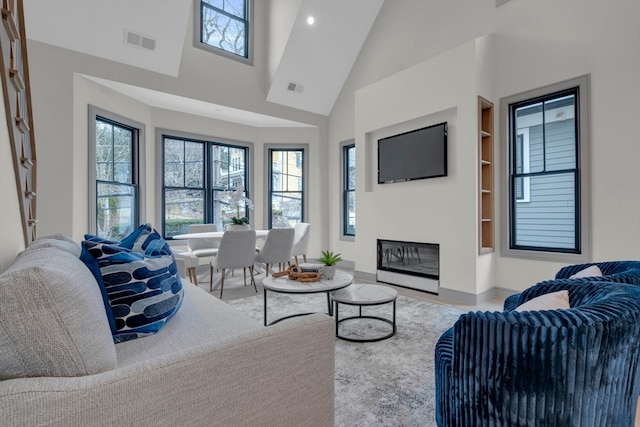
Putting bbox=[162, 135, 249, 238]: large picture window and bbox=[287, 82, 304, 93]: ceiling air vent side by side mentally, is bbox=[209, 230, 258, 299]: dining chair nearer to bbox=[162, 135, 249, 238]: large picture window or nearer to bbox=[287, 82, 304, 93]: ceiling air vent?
bbox=[162, 135, 249, 238]: large picture window

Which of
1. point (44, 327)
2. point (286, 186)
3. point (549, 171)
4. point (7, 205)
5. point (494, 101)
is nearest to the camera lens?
point (44, 327)

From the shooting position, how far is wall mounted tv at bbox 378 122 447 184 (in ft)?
13.6

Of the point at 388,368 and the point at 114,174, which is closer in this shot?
the point at 388,368

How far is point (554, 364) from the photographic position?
93 centimetres

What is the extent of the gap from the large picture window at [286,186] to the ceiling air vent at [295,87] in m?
1.19

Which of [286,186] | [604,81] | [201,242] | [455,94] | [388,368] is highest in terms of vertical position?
[455,94]

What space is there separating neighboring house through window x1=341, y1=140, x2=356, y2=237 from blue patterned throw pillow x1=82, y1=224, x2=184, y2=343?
16.1 feet

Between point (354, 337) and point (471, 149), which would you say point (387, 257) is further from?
point (354, 337)

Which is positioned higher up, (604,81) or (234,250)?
(604,81)

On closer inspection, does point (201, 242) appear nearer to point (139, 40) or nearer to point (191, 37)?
point (139, 40)

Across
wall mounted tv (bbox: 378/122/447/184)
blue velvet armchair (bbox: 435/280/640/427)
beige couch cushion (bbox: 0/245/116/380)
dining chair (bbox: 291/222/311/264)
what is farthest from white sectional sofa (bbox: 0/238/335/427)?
dining chair (bbox: 291/222/311/264)

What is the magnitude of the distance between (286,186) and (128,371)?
5.96 meters

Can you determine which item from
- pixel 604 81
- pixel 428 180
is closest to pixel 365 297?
pixel 428 180

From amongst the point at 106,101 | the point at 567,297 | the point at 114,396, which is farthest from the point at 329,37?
the point at 114,396
